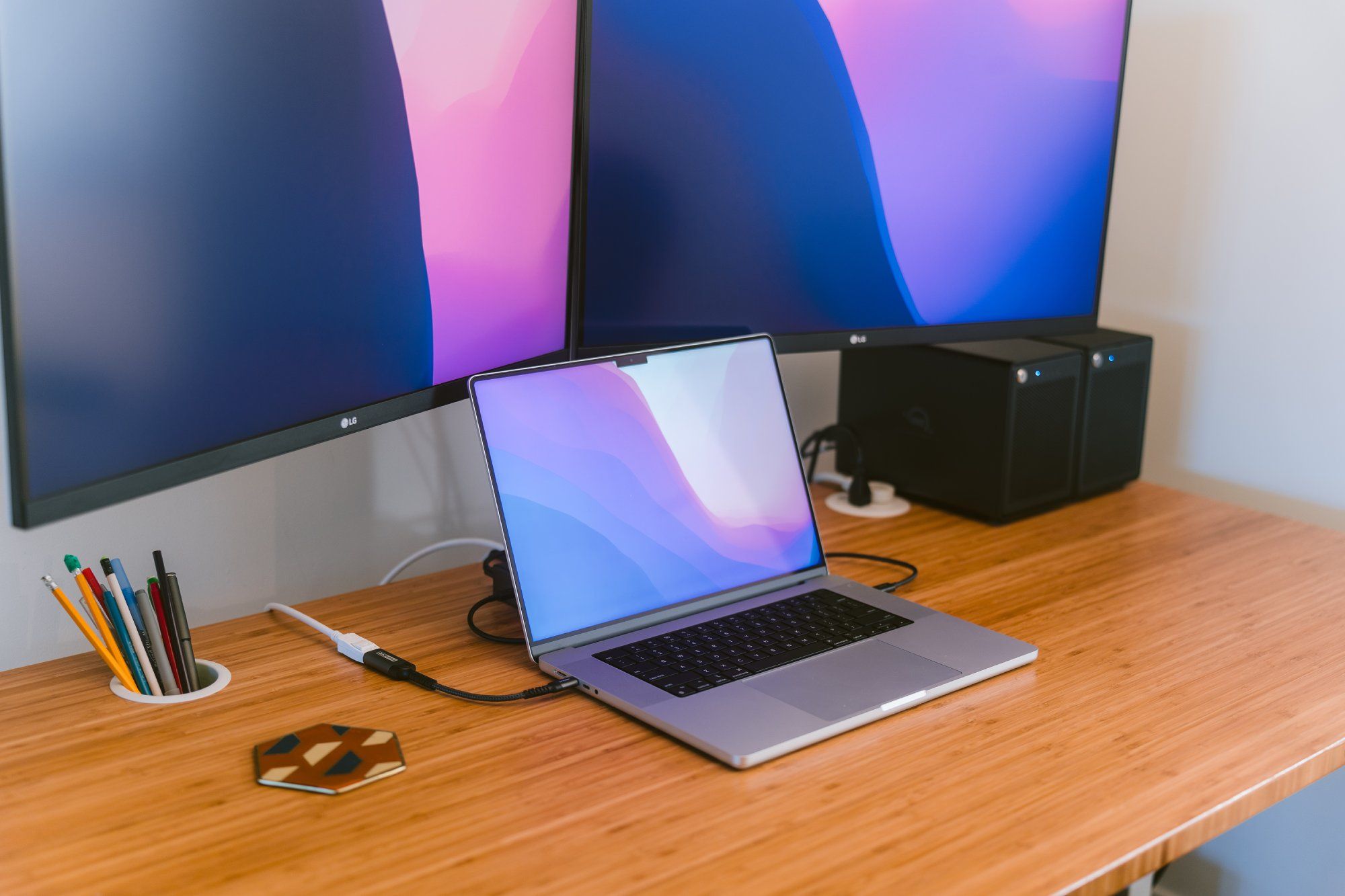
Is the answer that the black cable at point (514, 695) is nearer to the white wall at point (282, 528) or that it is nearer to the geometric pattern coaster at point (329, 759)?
the geometric pattern coaster at point (329, 759)

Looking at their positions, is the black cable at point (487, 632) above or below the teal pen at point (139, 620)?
below

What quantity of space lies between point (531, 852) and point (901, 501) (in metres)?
0.80

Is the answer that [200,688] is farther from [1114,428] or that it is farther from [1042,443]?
[1114,428]

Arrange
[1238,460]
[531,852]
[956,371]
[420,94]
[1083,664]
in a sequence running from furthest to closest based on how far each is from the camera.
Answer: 1. [1238,460]
2. [956,371]
3. [1083,664]
4. [420,94]
5. [531,852]

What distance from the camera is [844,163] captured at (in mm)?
1146

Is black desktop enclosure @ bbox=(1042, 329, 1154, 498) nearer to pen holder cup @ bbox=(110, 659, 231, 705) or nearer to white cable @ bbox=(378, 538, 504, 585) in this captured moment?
white cable @ bbox=(378, 538, 504, 585)

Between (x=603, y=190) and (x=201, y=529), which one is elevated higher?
(x=603, y=190)

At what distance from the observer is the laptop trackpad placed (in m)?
0.85

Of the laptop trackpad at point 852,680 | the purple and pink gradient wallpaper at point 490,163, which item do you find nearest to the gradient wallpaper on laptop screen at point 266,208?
the purple and pink gradient wallpaper at point 490,163

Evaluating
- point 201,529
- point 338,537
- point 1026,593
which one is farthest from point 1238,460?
point 201,529

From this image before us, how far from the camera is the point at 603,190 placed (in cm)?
101

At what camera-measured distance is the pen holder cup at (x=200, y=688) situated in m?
0.86

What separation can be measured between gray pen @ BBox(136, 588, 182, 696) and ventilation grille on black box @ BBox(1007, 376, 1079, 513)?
0.87m

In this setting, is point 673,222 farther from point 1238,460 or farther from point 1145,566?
point 1238,460
